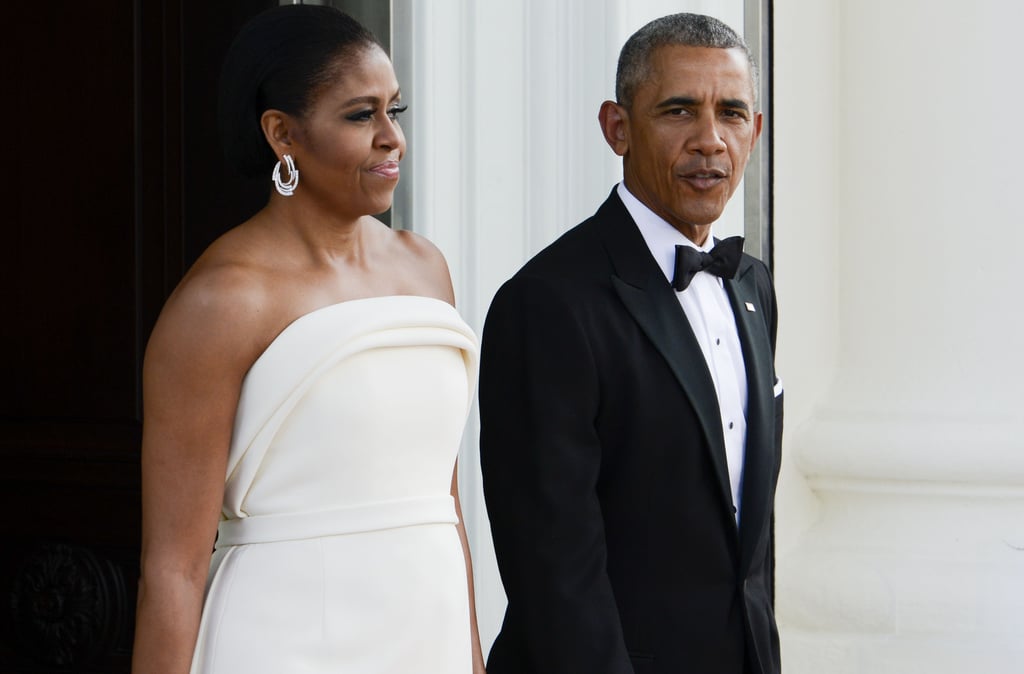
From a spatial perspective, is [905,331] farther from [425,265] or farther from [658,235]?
[425,265]

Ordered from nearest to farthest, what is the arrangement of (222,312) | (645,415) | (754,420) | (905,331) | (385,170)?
(222,312) < (385,170) < (645,415) < (754,420) < (905,331)

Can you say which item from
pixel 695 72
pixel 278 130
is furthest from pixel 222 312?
pixel 695 72

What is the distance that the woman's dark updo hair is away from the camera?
2.08m

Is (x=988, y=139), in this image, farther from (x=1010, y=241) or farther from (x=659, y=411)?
(x=659, y=411)

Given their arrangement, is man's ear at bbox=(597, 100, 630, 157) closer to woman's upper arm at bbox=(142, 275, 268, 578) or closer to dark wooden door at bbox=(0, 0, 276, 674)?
woman's upper arm at bbox=(142, 275, 268, 578)

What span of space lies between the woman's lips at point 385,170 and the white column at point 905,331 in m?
2.40

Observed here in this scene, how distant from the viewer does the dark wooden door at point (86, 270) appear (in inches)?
130

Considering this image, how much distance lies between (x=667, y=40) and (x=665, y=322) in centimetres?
47

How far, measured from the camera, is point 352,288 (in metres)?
2.17

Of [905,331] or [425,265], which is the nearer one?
[425,265]

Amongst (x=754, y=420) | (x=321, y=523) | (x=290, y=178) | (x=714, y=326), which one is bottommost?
(x=321, y=523)

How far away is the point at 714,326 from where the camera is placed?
241cm

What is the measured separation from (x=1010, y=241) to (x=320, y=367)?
2631mm

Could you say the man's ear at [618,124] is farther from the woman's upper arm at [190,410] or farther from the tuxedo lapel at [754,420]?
the woman's upper arm at [190,410]
